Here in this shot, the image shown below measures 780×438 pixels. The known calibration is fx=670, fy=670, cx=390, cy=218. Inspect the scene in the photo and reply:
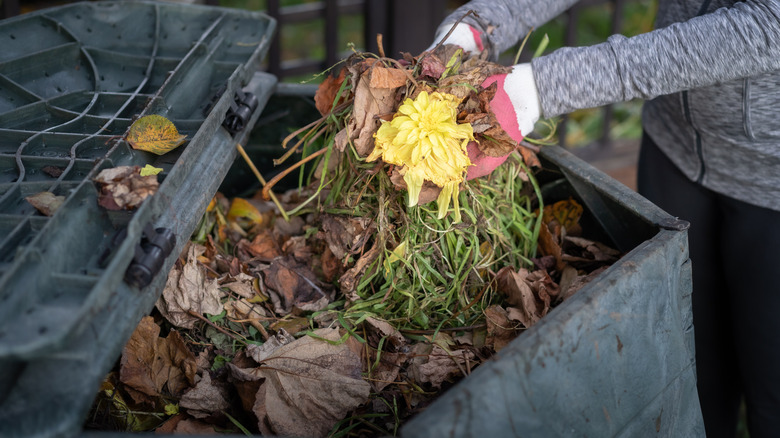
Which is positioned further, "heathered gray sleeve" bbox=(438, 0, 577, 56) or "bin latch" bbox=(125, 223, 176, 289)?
"heathered gray sleeve" bbox=(438, 0, 577, 56)

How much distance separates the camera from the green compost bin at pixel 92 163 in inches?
33.6

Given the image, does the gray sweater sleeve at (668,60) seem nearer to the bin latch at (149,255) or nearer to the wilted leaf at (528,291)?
the wilted leaf at (528,291)

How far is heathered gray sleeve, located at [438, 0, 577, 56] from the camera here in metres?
1.51

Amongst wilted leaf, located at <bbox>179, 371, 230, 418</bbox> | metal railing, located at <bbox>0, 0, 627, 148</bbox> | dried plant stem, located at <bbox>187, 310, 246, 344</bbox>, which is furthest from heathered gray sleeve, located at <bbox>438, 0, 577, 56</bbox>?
metal railing, located at <bbox>0, 0, 627, 148</bbox>

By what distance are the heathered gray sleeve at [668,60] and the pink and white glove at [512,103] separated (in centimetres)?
2

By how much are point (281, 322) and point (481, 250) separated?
0.43 meters

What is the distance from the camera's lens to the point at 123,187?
1.02 metres

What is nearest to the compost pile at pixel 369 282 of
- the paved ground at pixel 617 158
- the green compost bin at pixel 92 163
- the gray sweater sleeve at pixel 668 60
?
the gray sweater sleeve at pixel 668 60

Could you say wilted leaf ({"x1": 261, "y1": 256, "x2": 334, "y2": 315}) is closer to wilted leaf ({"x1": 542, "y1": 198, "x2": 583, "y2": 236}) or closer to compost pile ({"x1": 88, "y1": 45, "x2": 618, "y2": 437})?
compost pile ({"x1": 88, "y1": 45, "x2": 618, "y2": 437})

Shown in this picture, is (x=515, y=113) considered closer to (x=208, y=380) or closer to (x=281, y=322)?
(x=281, y=322)

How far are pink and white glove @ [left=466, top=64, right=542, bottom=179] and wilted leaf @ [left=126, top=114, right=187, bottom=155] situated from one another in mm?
549

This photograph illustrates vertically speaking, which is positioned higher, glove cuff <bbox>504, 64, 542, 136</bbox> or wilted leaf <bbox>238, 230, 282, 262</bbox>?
glove cuff <bbox>504, 64, 542, 136</bbox>

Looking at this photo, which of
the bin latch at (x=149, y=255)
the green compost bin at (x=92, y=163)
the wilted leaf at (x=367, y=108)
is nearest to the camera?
the green compost bin at (x=92, y=163)

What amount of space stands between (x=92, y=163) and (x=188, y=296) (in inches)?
12.5
